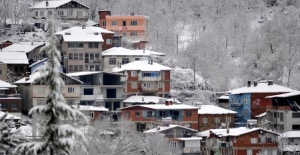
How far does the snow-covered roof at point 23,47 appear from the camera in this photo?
82.0 m

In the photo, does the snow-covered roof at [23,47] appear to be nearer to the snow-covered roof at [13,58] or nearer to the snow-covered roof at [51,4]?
the snow-covered roof at [13,58]

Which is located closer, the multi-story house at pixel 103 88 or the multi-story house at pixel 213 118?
the multi-story house at pixel 213 118

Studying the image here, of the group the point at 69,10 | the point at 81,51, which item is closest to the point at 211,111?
the point at 81,51

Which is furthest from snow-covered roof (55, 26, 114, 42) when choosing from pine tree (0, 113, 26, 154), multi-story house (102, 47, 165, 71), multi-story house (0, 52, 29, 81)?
pine tree (0, 113, 26, 154)

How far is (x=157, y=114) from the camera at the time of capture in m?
71.6

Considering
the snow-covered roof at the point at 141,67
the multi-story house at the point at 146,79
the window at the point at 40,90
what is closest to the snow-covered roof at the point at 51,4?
the snow-covered roof at the point at 141,67

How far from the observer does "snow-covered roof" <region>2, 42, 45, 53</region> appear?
82.0 m

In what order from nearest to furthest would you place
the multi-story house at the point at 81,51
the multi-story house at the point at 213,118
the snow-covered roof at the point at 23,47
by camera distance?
1. the multi-story house at the point at 213,118
2. the multi-story house at the point at 81,51
3. the snow-covered roof at the point at 23,47

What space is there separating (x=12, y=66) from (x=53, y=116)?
6398cm

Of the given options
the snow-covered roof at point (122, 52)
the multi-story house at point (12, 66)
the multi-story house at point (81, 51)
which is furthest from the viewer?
the snow-covered roof at point (122, 52)

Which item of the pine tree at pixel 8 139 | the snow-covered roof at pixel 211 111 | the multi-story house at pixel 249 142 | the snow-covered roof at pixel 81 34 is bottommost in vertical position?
the multi-story house at pixel 249 142

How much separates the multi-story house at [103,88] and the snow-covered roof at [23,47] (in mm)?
6664

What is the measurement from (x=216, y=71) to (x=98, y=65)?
13954 millimetres

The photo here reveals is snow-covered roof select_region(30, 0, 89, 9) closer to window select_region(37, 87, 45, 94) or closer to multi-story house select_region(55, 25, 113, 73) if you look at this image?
multi-story house select_region(55, 25, 113, 73)
